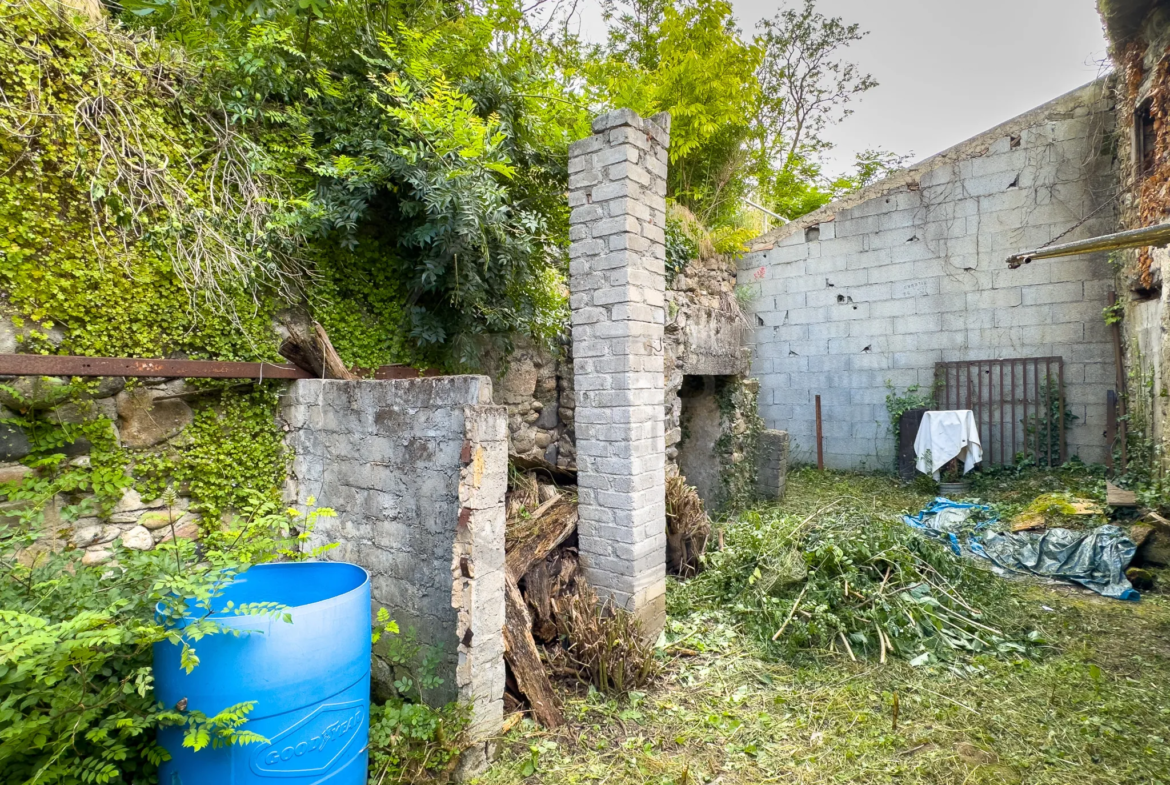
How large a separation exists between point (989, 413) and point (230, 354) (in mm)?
8218

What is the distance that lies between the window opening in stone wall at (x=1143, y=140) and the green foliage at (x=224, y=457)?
8289 millimetres

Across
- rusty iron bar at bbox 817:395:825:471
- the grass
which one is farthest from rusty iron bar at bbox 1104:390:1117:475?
the grass

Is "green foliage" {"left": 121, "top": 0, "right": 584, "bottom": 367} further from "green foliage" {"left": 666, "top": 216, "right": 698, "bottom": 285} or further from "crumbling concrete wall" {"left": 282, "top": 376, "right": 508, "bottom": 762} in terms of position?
"green foliage" {"left": 666, "top": 216, "right": 698, "bottom": 285}

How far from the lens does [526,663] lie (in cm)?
287

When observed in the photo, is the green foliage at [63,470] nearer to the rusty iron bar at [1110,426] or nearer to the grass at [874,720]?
the grass at [874,720]

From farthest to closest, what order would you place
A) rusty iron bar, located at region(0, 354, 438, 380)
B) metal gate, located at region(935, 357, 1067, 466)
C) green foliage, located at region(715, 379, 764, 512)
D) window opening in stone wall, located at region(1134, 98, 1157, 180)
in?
1. metal gate, located at region(935, 357, 1067, 466)
2. green foliage, located at region(715, 379, 764, 512)
3. window opening in stone wall, located at region(1134, 98, 1157, 180)
4. rusty iron bar, located at region(0, 354, 438, 380)

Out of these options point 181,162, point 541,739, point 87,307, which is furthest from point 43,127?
point 541,739

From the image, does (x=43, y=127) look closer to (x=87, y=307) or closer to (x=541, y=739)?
(x=87, y=307)

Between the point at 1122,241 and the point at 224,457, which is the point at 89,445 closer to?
the point at 224,457

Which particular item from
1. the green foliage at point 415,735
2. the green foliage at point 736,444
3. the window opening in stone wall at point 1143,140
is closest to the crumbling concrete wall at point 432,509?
the green foliage at point 415,735

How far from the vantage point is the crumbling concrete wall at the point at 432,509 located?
239cm

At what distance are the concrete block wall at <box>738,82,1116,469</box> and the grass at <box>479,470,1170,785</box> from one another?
4437 millimetres

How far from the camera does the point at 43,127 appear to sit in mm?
2412

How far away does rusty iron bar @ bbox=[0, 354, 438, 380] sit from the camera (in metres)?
2.14
